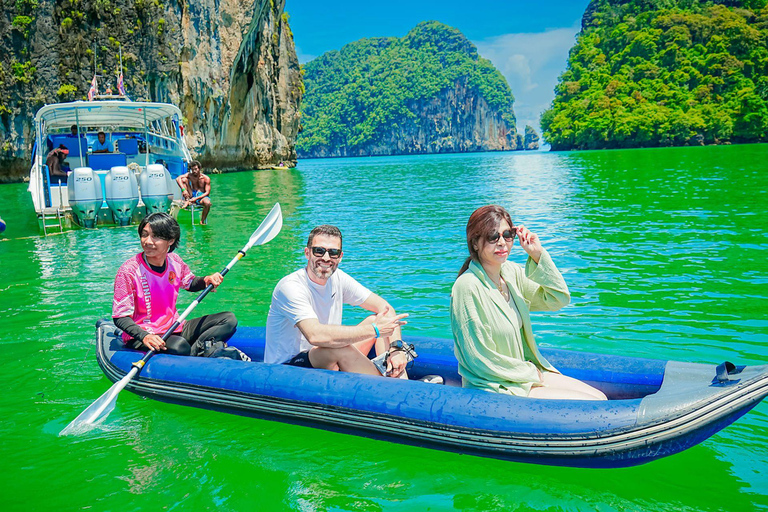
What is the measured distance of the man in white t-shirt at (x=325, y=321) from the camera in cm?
385

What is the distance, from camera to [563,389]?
11.5 ft

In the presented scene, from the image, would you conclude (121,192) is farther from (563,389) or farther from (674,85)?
(674,85)

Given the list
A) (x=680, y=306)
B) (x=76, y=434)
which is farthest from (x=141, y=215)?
(x=680, y=306)

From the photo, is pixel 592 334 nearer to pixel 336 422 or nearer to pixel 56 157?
pixel 336 422

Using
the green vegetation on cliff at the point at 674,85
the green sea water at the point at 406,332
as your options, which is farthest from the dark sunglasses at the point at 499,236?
the green vegetation on cliff at the point at 674,85

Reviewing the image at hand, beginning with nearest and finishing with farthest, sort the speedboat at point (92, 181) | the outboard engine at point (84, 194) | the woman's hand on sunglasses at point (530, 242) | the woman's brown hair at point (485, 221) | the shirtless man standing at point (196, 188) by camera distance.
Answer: the woman's brown hair at point (485, 221) → the woman's hand on sunglasses at point (530, 242) → the outboard engine at point (84, 194) → the speedboat at point (92, 181) → the shirtless man standing at point (196, 188)

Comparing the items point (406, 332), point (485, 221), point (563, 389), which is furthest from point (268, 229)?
point (563, 389)

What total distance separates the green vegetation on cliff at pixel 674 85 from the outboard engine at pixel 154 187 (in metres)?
64.8

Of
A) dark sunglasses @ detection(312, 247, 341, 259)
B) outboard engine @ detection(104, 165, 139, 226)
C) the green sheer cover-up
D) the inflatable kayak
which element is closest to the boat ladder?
outboard engine @ detection(104, 165, 139, 226)

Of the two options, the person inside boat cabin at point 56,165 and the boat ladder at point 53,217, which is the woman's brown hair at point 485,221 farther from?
the person inside boat cabin at point 56,165

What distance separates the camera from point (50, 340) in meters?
6.17

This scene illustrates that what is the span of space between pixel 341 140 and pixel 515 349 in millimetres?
166543

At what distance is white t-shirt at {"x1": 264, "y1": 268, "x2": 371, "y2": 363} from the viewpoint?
3893 millimetres

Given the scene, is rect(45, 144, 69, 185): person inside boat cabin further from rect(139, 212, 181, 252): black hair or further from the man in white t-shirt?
the man in white t-shirt
